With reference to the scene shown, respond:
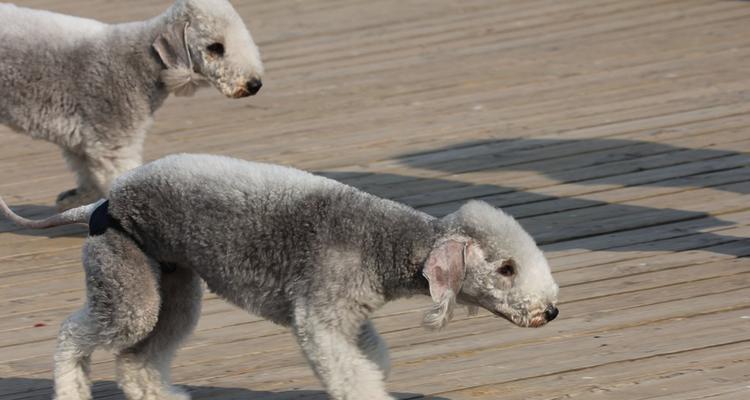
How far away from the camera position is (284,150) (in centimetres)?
696

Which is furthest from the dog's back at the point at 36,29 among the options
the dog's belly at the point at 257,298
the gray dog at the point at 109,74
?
the dog's belly at the point at 257,298

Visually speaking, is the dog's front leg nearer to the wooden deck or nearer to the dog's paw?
the wooden deck

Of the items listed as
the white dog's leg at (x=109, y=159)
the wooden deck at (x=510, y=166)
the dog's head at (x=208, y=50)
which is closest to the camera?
the wooden deck at (x=510, y=166)

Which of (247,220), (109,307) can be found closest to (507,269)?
→ (247,220)

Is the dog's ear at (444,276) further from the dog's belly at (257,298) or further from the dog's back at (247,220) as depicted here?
the dog's belly at (257,298)

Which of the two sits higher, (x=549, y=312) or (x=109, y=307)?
(x=549, y=312)

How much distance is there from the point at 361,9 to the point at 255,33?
786 mm

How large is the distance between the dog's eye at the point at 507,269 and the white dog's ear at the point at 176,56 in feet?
8.37

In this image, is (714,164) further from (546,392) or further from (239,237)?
(239,237)

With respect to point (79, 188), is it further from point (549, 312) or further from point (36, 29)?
point (549, 312)

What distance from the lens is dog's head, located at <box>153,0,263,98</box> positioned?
18.2ft

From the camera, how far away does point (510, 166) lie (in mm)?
6402

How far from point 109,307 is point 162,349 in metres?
0.25

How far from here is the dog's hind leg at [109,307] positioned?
12.1 ft
